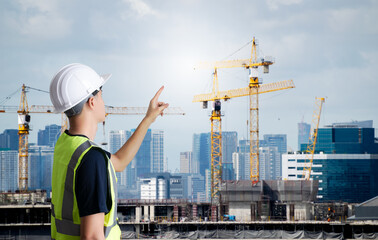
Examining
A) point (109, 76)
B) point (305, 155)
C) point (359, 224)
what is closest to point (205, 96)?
point (359, 224)

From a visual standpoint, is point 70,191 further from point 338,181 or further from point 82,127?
point 338,181

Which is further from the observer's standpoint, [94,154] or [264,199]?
[264,199]

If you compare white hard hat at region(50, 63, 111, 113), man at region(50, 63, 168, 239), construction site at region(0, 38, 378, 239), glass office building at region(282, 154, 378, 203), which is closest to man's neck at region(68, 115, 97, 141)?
man at region(50, 63, 168, 239)

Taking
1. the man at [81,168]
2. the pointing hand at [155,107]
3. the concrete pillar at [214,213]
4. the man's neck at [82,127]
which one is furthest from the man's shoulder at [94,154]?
the concrete pillar at [214,213]

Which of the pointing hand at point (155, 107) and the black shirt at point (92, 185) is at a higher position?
the pointing hand at point (155, 107)

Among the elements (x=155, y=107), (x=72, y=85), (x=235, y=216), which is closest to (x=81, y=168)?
(x=72, y=85)

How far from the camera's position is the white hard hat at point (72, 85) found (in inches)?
139

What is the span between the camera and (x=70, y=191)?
3316mm

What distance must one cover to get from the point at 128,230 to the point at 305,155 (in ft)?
420

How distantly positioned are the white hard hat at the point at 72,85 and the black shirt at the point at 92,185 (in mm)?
400

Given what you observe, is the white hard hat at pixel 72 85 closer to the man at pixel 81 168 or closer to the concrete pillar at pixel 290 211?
the man at pixel 81 168

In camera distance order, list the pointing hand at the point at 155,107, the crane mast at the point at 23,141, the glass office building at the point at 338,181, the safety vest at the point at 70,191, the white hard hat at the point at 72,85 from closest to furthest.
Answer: the safety vest at the point at 70,191
the white hard hat at the point at 72,85
the pointing hand at the point at 155,107
the crane mast at the point at 23,141
the glass office building at the point at 338,181

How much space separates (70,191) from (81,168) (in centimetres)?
16

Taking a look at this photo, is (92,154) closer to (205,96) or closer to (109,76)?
(109,76)
